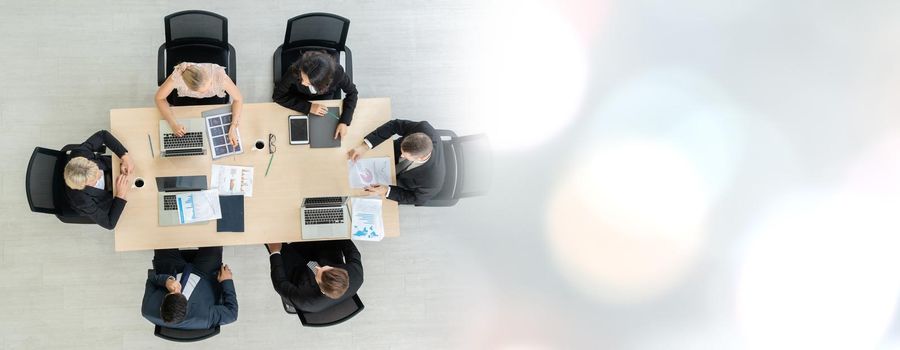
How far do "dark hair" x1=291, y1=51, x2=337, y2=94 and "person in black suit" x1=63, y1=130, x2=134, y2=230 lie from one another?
3.66 feet

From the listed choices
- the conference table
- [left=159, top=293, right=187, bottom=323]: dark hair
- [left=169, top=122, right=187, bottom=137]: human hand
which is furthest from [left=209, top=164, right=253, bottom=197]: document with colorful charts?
[left=159, top=293, right=187, bottom=323]: dark hair

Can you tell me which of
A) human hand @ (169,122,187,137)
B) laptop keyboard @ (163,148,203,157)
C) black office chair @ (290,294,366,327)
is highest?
human hand @ (169,122,187,137)

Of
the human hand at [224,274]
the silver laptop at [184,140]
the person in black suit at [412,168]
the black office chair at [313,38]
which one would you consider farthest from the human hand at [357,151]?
the human hand at [224,274]

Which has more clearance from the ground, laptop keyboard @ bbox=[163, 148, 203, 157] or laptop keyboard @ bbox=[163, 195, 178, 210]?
laptop keyboard @ bbox=[163, 148, 203, 157]

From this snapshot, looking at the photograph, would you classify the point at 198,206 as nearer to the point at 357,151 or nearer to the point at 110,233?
the point at 357,151

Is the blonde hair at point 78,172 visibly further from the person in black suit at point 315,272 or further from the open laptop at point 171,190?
the person in black suit at point 315,272

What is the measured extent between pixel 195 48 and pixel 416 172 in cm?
161

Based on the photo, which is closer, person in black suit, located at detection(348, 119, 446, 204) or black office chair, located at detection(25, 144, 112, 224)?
black office chair, located at detection(25, 144, 112, 224)

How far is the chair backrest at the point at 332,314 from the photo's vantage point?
3201 mm

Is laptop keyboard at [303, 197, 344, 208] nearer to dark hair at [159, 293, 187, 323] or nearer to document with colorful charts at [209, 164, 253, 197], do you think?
document with colorful charts at [209, 164, 253, 197]

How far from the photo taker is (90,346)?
3.79 m

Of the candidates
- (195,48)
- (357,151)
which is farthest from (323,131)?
(195,48)

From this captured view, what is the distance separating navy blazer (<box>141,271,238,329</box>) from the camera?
121 inches

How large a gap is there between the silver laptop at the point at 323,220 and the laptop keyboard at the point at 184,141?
2.27ft
